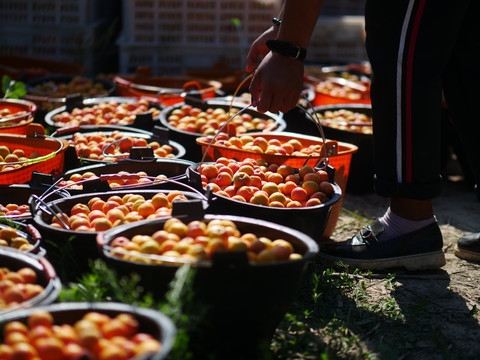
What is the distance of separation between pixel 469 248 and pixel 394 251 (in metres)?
0.45

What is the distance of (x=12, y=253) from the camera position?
176 centimetres

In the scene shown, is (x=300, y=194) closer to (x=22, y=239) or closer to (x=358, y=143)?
(x=22, y=239)

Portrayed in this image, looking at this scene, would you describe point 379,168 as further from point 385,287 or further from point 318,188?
point 385,287

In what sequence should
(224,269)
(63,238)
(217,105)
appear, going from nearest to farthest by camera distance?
(224,269)
(63,238)
(217,105)

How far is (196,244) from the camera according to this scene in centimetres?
176

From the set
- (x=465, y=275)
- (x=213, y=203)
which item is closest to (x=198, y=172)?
(x=213, y=203)

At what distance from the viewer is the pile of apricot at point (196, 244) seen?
166cm

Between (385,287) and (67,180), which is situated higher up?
(67,180)

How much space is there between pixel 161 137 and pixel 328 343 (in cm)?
169

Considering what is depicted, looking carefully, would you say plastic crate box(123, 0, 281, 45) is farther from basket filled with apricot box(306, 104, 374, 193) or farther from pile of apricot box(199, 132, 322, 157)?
pile of apricot box(199, 132, 322, 157)

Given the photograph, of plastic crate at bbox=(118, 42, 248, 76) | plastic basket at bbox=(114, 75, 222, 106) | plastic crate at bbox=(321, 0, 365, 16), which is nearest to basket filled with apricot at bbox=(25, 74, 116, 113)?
plastic basket at bbox=(114, 75, 222, 106)

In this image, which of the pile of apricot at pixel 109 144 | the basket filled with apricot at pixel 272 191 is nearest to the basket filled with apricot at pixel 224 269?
the basket filled with apricot at pixel 272 191

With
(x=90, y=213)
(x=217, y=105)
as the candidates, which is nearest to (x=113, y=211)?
(x=90, y=213)

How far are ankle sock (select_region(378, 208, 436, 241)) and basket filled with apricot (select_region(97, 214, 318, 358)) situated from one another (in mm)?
904
